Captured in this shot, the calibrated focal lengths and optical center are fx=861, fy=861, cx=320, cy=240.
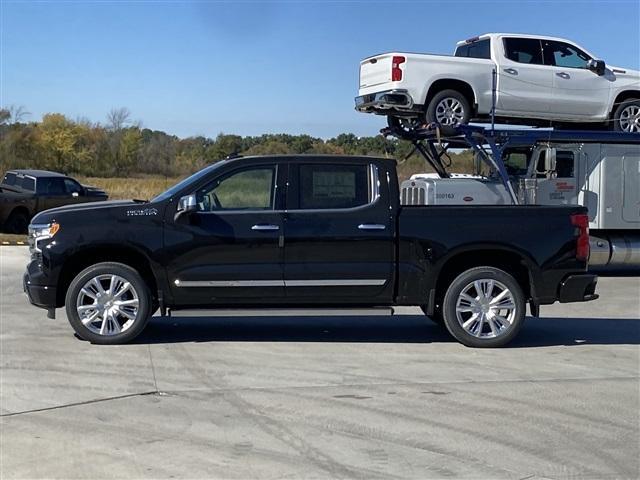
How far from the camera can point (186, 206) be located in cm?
851

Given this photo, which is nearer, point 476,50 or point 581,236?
point 581,236

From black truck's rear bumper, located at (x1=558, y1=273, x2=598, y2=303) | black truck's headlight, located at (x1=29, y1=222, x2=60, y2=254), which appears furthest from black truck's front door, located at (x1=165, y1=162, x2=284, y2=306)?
black truck's rear bumper, located at (x1=558, y1=273, x2=598, y2=303)

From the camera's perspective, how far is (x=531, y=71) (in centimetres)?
1550

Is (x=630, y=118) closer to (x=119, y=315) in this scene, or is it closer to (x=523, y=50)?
(x=523, y=50)

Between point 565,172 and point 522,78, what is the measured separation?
6.16 feet

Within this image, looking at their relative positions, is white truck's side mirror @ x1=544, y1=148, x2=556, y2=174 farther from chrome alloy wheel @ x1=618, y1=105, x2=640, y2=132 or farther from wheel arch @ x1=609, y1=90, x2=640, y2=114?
chrome alloy wheel @ x1=618, y1=105, x2=640, y2=132

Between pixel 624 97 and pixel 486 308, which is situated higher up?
pixel 624 97

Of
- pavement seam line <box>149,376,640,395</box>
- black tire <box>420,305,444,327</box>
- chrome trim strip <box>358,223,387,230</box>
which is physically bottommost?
pavement seam line <box>149,376,640,395</box>

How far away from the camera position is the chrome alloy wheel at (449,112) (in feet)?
49.8

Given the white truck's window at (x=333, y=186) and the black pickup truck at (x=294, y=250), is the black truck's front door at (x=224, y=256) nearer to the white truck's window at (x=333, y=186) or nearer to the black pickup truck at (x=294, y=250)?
the black pickup truck at (x=294, y=250)

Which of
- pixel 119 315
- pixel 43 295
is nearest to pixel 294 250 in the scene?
pixel 119 315

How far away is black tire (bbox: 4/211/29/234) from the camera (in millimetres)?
23922

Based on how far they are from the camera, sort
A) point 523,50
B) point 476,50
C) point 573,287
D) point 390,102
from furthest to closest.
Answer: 1. point 476,50
2. point 523,50
3. point 390,102
4. point 573,287

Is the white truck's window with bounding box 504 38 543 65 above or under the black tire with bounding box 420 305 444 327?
above
